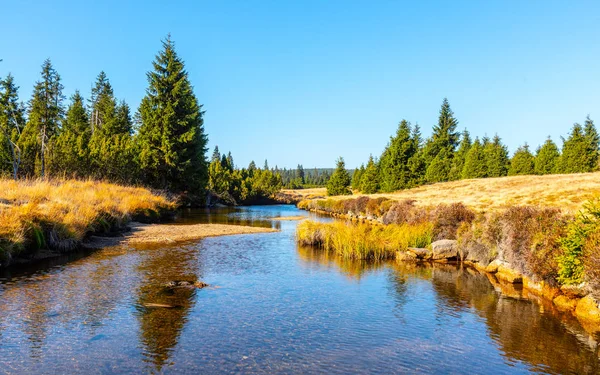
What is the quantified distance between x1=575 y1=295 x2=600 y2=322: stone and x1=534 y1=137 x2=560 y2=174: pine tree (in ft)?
207

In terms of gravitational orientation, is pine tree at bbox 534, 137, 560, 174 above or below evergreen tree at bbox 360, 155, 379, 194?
above

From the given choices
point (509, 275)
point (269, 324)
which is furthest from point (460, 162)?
point (269, 324)

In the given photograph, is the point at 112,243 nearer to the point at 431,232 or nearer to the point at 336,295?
the point at 336,295

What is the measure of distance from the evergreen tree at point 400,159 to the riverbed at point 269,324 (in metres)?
47.0

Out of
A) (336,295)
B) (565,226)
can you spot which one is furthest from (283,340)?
(565,226)

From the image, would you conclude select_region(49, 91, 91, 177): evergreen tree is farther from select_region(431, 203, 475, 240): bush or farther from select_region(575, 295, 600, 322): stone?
select_region(575, 295, 600, 322): stone

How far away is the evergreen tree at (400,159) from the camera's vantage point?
60.5 m

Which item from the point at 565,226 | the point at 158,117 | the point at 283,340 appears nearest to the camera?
the point at 283,340

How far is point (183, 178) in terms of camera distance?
46.9m

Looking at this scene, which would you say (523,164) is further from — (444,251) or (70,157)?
(70,157)

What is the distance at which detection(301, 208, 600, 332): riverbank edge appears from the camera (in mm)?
9781

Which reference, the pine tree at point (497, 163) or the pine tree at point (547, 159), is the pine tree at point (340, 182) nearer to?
the pine tree at point (497, 163)

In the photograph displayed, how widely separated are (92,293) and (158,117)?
38757 mm

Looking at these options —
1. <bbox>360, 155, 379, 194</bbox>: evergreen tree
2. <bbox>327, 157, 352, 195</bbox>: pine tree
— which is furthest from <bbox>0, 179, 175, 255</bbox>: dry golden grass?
<bbox>327, 157, 352, 195</bbox>: pine tree
